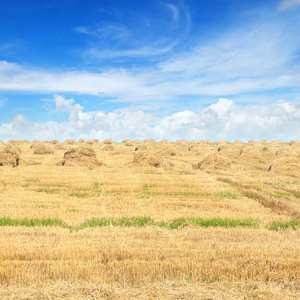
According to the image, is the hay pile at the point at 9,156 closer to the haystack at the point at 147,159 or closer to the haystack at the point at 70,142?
the haystack at the point at 147,159

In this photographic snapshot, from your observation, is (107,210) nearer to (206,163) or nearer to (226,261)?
(226,261)

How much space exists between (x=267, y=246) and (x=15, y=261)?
20.4 ft

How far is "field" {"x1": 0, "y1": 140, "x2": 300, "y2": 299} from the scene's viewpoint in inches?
227

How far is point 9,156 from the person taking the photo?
26.5m

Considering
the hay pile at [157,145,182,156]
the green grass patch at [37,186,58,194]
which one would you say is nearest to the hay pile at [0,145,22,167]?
the green grass patch at [37,186,58,194]

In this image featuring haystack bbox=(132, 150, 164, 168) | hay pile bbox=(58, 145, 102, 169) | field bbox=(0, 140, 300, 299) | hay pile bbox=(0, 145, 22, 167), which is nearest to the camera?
field bbox=(0, 140, 300, 299)

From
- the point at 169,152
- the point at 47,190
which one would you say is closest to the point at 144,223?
the point at 47,190

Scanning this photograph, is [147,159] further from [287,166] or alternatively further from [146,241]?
[146,241]

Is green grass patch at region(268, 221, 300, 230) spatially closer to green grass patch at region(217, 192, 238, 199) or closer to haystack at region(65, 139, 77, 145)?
green grass patch at region(217, 192, 238, 199)

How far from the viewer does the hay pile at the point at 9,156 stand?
26.2 metres

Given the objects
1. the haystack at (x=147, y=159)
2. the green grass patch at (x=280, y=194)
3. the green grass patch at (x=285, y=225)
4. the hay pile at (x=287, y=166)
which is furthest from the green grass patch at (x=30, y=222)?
the hay pile at (x=287, y=166)

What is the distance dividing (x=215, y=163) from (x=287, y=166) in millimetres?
6351

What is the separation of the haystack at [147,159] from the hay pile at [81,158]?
3581 millimetres

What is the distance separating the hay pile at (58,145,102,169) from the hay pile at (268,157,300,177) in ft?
53.2
